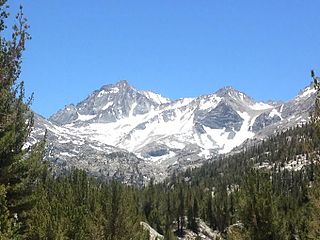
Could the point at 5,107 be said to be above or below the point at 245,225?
above

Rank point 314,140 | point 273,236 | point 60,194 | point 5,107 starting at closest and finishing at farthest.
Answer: point 314,140, point 5,107, point 273,236, point 60,194

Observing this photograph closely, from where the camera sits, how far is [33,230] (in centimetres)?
2894

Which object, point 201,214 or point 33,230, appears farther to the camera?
point 201,214

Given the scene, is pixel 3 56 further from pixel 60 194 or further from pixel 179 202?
pixel 179 202

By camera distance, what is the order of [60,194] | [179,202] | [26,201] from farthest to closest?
1. [179,202]
2. [60,194]
3. [26,201]

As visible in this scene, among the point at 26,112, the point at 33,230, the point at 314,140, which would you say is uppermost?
the point at 26,112

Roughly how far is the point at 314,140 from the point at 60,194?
129 ft

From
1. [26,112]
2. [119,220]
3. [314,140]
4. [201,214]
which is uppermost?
[201,214]

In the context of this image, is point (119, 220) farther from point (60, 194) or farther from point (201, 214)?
point (201, 214)

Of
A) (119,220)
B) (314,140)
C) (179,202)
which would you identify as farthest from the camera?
(179,202)

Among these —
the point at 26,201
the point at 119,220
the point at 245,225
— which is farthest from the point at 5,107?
the point at 119,220

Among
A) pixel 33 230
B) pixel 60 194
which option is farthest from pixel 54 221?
pixel 60 194

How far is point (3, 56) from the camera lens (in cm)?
2633

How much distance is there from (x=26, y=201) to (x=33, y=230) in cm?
364
